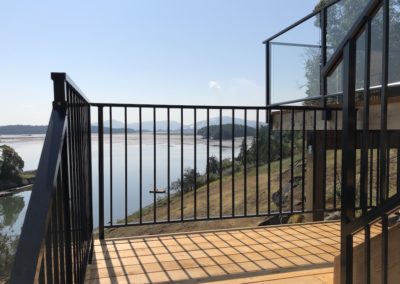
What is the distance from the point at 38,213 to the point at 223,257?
1763 mm

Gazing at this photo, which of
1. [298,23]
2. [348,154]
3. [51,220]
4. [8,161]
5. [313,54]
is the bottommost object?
[8,161]

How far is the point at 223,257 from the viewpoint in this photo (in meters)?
2.34

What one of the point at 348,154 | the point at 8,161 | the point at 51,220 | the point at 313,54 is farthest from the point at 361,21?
the point at 8,161

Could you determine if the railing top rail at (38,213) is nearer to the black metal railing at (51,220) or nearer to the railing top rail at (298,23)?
the black metal railing at (51,220)

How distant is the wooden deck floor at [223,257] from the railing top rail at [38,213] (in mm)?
1254

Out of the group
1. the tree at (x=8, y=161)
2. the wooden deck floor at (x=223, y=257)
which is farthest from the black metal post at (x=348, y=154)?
the tree at (x=8, y=161)

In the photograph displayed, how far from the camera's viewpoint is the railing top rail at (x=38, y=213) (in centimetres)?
66

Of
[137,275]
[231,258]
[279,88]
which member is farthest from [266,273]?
[279,88]

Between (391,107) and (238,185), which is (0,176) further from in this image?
(238,185)

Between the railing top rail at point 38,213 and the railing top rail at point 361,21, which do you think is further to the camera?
the railing top rail at point 361,21

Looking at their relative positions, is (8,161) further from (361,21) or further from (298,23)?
(361,21)

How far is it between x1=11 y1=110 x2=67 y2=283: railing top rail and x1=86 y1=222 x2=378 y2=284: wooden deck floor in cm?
125

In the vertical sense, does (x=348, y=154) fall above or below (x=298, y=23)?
below

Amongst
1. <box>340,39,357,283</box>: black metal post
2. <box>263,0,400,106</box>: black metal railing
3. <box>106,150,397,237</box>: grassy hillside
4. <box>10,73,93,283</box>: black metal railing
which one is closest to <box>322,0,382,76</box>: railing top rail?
<box>340,39,357,283</box>: black metal post
